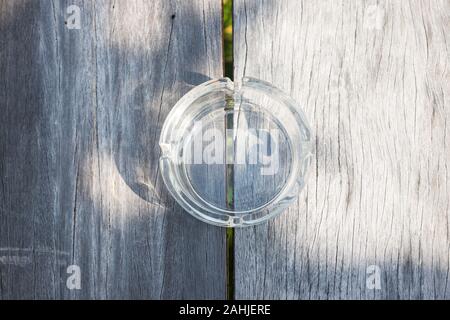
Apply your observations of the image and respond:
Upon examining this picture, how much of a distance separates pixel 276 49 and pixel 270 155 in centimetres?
24

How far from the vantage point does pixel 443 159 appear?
1.12 metres

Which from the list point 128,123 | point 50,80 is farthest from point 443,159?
point 50,80

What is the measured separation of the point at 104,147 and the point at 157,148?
0.40 ft

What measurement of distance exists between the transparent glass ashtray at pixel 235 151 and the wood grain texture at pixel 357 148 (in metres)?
0.03

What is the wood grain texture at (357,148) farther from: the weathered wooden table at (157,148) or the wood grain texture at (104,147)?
the wood grain texture at (104,147)

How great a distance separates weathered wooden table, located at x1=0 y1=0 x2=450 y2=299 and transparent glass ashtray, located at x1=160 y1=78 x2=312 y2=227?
30mm

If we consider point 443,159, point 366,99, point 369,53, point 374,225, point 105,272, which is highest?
point 369,53

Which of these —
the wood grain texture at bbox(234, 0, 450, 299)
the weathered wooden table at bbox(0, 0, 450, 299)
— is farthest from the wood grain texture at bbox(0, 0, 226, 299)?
the wood grain texture at bbox(234, 0, 450, 299)

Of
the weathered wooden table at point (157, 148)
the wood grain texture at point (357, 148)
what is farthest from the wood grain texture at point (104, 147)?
the wood grain texture at point (357, 148)

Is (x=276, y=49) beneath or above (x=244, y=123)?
above

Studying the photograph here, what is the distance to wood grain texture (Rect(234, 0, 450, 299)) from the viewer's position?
43.7 inches

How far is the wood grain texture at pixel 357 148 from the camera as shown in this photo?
1110mm

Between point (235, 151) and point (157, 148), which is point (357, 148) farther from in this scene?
point (157, 148)

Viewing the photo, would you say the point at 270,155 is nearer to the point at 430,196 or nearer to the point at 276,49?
the point at 276,49
